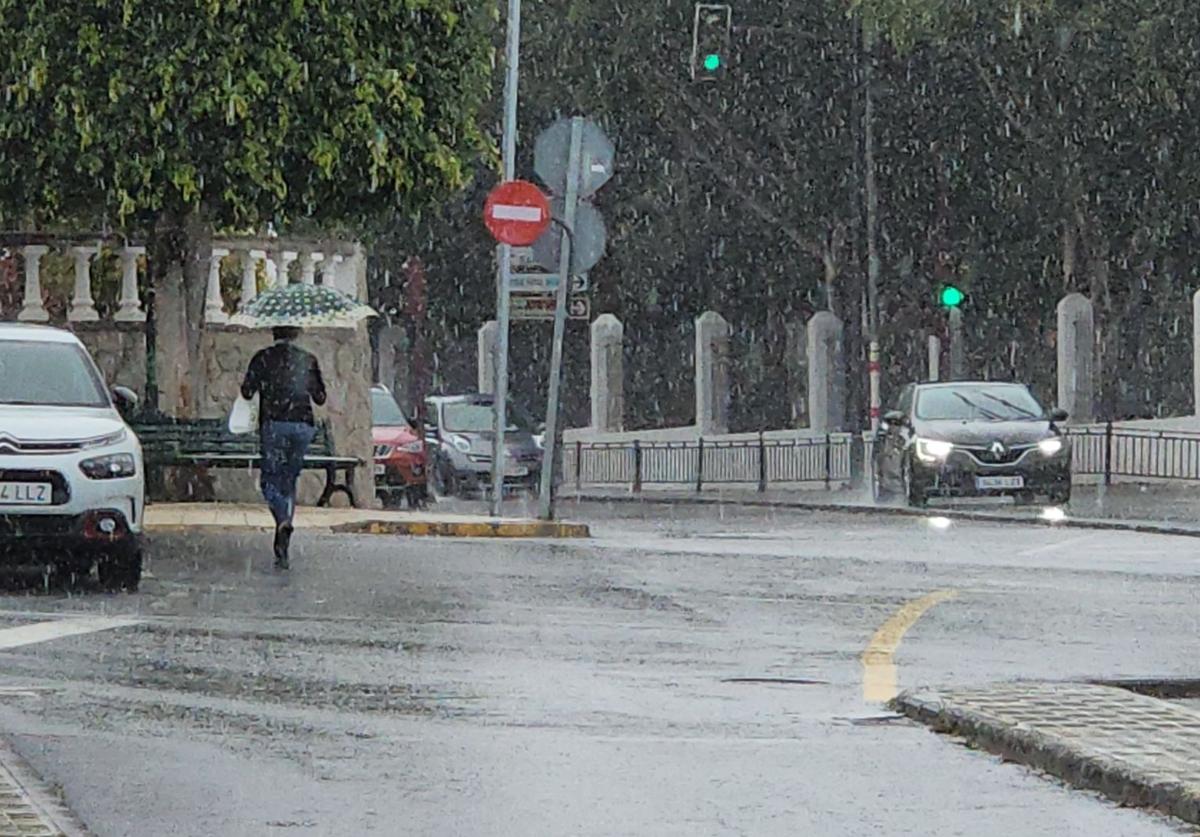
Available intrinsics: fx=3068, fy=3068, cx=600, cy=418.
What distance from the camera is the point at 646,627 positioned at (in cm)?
1511

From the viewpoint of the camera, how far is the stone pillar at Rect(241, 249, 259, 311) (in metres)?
28.8

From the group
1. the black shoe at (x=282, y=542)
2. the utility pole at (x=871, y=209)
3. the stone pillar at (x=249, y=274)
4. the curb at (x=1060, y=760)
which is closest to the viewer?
the curb at (x=1060, y=760)

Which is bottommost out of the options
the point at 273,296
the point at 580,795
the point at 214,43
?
the point at 580,795

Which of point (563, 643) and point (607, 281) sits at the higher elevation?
point (607, 281)

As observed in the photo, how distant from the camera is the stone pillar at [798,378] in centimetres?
5178

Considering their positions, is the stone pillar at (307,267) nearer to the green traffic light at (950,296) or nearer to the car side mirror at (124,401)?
the car side mirror at (124,401)

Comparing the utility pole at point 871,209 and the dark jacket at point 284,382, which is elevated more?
the utility pole at point 871,209

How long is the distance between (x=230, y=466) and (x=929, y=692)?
50.1 feet

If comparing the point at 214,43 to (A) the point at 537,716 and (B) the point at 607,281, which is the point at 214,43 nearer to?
(A) the point at 537,716

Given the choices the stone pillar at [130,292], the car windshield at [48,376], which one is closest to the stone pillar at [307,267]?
the stone pillar at [130,292]

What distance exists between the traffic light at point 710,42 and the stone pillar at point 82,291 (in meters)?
8.41

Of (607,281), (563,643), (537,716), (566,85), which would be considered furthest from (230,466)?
(607,281)

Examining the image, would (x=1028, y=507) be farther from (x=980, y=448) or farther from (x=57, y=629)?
(x=57, y=629)

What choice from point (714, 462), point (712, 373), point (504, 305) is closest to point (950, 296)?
point (714, 462)
